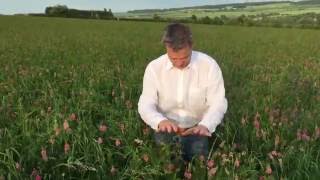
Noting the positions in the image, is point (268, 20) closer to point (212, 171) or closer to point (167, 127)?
point (167, 127)

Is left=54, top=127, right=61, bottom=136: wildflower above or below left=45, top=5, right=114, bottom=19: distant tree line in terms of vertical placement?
above

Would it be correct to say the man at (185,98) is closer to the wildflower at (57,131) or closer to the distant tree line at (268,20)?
the wildflower at (57,131)

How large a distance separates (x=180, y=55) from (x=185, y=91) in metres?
0.52

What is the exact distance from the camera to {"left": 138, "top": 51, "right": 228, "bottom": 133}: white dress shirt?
4719 mm

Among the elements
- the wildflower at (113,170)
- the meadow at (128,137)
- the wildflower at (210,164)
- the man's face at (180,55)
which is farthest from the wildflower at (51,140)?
the wildflower at (210,164)

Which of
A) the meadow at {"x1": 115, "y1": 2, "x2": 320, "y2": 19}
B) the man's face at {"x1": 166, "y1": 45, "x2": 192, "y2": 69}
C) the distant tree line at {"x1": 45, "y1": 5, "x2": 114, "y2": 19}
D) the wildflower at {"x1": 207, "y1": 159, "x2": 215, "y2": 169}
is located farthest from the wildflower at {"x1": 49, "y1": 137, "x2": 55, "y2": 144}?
the distant tree line at {"x1": 45, "y1": 5, "x2": 114, "y2": 19}

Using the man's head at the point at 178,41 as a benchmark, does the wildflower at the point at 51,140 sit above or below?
below

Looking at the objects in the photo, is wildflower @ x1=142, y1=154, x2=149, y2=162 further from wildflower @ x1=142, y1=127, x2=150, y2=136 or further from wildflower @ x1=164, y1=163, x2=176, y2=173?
wildflower @ x1=142, y1=127, x2=150, y2=136

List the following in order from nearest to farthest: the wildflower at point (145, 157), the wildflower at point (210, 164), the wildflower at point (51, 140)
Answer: the wildflower at point (210, 164) → the wildflower at point (145, 157) → the wildflower at point (51, 140)

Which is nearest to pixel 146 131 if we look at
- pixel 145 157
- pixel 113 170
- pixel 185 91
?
pixel 185 91

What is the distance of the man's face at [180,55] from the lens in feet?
14.2

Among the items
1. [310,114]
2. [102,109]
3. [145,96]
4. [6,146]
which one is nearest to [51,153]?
[6,146]

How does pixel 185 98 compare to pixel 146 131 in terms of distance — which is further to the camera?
pixel 146 131

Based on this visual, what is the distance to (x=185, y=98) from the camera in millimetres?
4848
